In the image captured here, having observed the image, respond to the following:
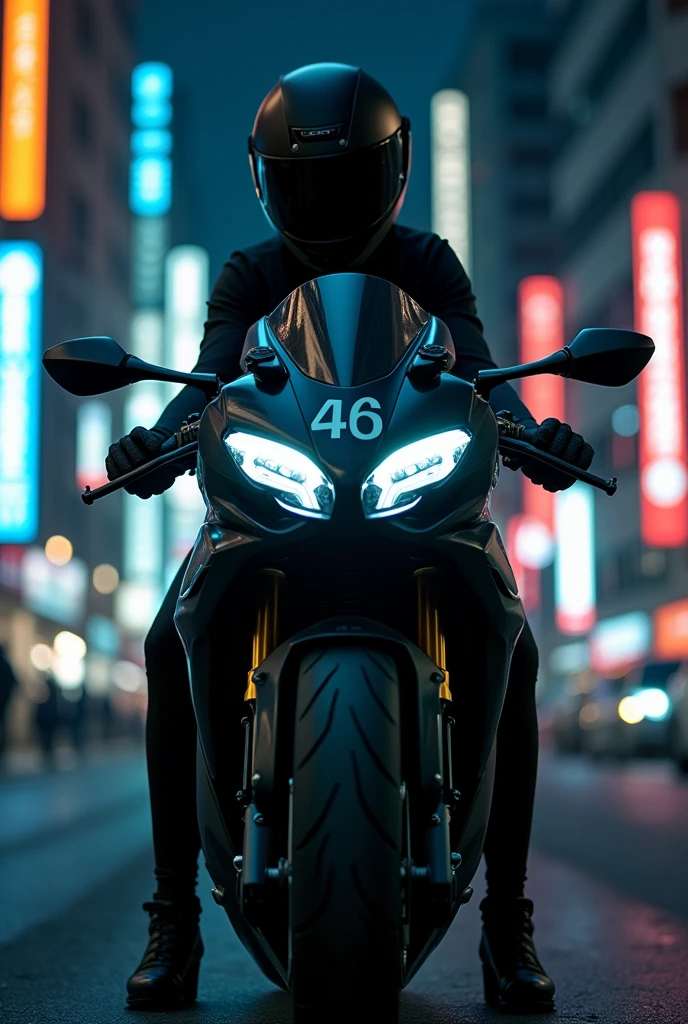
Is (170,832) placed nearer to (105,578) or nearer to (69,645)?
(69,645)

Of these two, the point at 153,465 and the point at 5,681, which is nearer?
the point at 153,465

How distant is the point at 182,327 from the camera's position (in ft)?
266

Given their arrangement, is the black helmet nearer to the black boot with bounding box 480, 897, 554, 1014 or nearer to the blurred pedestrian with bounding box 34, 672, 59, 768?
the black boot with bounding box 480, 897, 554, 1014

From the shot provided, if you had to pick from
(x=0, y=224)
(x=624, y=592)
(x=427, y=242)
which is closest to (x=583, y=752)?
(x=624, y=592)

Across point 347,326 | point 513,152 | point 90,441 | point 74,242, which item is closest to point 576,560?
point 90,441

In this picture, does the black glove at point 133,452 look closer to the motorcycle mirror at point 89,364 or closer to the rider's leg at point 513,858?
the motorcycle mirror at point 89,364

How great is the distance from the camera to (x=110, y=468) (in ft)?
12.1

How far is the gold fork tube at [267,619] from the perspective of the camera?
10.3ft

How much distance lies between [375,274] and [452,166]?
87.4 metres

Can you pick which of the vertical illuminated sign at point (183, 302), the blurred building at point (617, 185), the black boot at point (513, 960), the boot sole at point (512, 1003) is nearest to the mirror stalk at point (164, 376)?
the black boot at point (513, 960)

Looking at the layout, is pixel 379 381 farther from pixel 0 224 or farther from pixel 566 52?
pixel 566 52

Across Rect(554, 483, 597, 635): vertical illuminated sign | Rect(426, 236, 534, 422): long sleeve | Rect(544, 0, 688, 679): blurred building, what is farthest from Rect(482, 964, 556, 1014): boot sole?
Rect(554, 483, 597, 635): vertical illuminated sign

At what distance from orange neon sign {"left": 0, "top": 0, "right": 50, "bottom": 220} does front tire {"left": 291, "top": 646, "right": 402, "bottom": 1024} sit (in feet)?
108

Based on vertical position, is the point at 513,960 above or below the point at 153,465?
below
